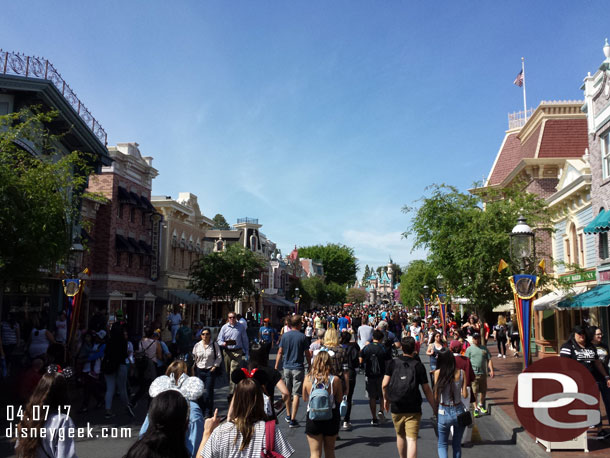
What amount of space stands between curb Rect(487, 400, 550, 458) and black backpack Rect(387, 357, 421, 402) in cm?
232

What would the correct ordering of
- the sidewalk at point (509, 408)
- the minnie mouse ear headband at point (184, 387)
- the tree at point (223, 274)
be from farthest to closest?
1. the tree at point (223, 274)
2. the sidewalk at point (509, 408)
3. the minnie mouse ear headband at point (184, 387)

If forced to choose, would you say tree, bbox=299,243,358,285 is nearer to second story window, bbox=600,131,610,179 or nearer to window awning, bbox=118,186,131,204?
window awning, bbox=118,186,131,204

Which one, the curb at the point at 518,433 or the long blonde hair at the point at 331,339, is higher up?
the long blonde hair at the point at 331,339

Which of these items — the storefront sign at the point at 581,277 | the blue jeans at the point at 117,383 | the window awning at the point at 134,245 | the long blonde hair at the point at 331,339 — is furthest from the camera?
the window awning at the point at 134,245

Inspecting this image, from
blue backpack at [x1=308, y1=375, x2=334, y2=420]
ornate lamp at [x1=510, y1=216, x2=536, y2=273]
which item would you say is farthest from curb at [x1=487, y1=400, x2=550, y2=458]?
blue backpack at [x1=308, y1=375, x2=334, y2=420]

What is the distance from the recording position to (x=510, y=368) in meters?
18.2

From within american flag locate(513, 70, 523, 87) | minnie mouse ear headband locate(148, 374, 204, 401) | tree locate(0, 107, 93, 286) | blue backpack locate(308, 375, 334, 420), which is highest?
american flag locate(513, 70, 523, 87)

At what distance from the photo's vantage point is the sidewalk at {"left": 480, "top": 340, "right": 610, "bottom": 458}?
7.28 metres

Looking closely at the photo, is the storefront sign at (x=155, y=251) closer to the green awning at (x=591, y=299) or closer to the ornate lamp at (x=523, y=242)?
the green awning at (x=591, y=299)

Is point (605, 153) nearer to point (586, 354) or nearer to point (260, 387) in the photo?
point (586, 354)

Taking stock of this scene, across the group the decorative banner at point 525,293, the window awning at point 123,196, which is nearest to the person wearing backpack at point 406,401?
the decorative banner at point 525,293

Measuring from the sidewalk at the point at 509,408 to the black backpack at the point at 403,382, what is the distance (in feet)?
7.68

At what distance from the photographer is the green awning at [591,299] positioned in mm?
14883

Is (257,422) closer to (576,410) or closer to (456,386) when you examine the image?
(456,386)
